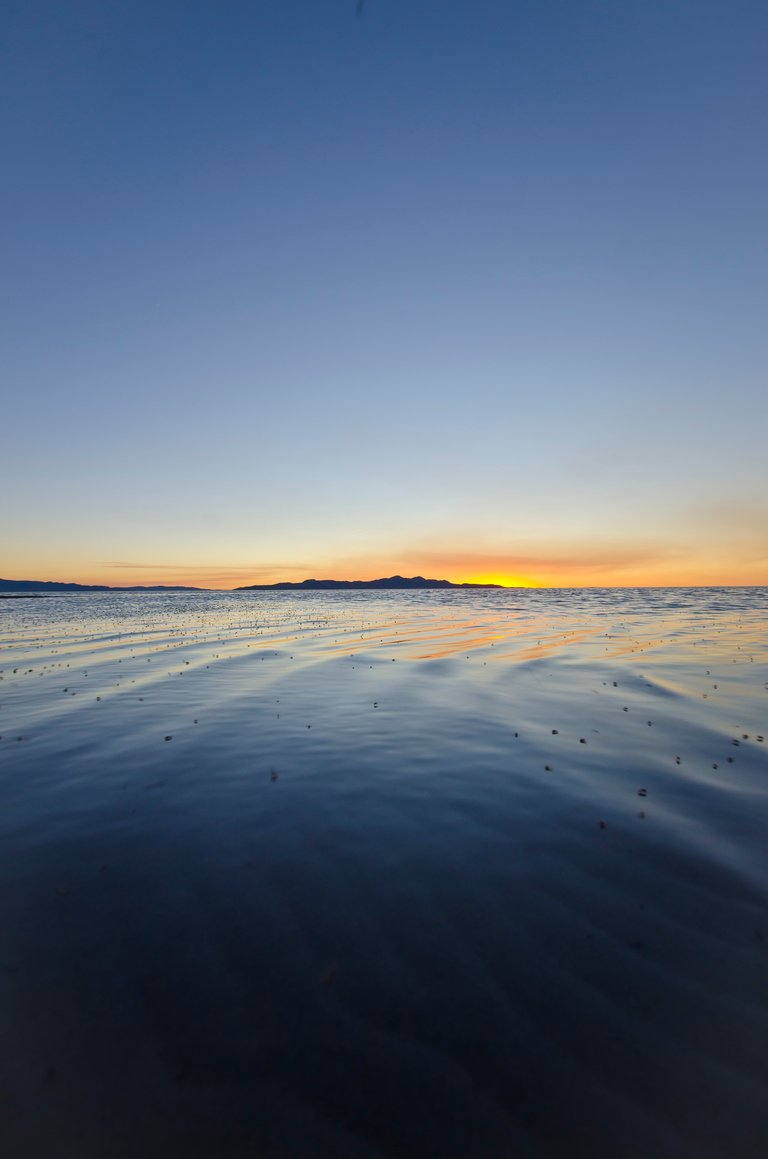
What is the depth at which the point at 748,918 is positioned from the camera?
5688 millimetres

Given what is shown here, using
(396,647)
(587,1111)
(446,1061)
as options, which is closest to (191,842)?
(446,1061)

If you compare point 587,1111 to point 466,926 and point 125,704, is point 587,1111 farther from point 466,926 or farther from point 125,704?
point 125,704

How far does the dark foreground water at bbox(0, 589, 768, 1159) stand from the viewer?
3605 millimetres

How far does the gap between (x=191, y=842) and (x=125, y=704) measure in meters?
9.58

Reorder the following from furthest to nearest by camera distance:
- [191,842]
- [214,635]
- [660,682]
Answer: [214,635] → [660,682] → [191,842]

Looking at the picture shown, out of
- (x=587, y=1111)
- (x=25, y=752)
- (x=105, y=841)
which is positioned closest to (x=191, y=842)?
(x=105, y=841)

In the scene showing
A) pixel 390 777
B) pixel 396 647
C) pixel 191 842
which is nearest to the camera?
pixel 191 842

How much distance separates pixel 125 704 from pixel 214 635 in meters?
20.9

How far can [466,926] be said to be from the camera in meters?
5.62

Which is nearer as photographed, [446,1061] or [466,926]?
[446,1061]

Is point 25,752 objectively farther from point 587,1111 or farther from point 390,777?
point 587,1111

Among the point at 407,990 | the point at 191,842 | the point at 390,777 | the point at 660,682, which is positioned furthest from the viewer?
the point at 660,682

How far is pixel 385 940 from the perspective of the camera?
5.41 m

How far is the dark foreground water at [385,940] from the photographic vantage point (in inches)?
142
